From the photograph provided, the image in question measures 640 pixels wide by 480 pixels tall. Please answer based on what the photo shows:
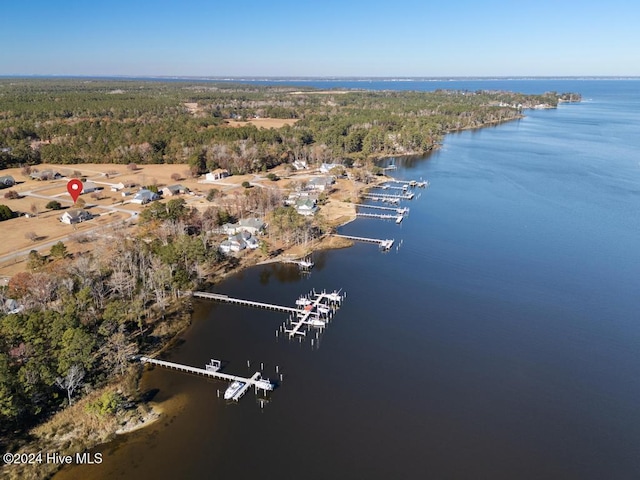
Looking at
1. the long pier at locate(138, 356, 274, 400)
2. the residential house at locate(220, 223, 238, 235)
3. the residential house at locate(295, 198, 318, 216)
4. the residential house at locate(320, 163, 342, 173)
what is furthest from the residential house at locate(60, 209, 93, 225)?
the residential house at locate(320, 163, 342, 173)

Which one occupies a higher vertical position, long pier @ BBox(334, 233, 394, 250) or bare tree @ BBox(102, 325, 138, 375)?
bare tree @ BBox(102, 325, 138, 375)

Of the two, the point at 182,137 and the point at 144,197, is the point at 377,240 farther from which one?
the point at 182,137

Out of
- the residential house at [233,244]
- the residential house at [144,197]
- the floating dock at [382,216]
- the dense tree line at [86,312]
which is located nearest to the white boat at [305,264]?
the residential house at [233,244]

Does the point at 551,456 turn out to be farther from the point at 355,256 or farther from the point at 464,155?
the point at 464,155

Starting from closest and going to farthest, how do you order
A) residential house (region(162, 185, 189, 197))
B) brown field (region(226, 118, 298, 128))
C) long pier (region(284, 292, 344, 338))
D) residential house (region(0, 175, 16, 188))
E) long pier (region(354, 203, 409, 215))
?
long pier (region(284, 292, 344, 338))
long pier (region(354, 203, 409, 215))
residential house (region(162, 185, 189, 197))
residential house (region(0, 175, 16, 188))
brown field (region(226, 118, 298, 128))

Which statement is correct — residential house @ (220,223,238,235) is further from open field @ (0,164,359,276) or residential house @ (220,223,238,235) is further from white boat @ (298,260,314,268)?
open field @ (0,164,359,276)

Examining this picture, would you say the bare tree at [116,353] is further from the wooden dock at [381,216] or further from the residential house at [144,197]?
the wooden dock at [381,216]

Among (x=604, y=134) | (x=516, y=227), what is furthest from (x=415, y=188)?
(x=604, y=134)

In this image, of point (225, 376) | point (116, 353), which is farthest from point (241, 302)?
point (116, 353)
